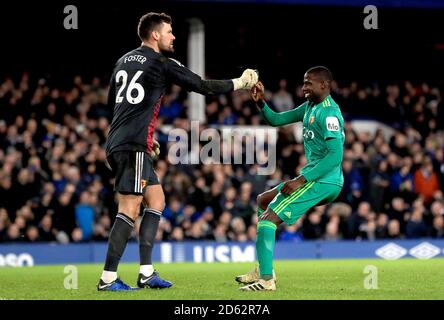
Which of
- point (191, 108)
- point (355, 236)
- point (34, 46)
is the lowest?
point (355, 236)

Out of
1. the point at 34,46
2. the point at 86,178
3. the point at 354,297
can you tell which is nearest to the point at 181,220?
the point at 86,178

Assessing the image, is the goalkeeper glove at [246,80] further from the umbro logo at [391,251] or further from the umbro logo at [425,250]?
the umbro logo at [425,250]

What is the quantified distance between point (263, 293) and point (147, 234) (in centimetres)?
144

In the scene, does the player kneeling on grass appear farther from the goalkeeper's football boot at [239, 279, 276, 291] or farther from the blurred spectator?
the blurred spectator

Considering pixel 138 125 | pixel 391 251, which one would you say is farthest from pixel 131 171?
pixel 391 251

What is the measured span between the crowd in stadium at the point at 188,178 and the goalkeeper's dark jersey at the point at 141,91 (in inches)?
339

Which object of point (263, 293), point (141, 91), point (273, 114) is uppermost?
point (141, 91)

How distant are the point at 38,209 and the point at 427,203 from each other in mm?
8803

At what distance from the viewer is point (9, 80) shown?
20.4 meters

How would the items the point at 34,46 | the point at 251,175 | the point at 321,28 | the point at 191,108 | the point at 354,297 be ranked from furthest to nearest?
the point at 321,28 < the point at 34,46 < the point at 191,108 < the point at 251,175 < the point at 354,297

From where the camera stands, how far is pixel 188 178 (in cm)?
1933

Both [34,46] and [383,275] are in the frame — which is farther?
[34,46]

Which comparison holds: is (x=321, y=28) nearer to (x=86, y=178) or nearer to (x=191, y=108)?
(x=191, y=108)

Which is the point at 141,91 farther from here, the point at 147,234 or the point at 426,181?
the point at 426,181
